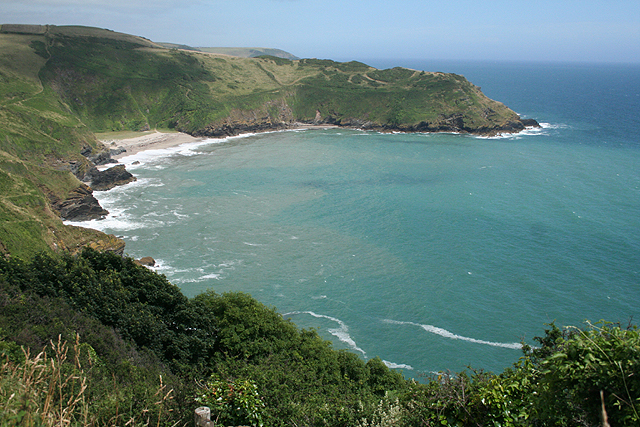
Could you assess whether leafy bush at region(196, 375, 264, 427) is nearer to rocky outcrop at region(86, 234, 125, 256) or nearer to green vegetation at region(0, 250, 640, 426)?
green vegetation at region(0, 250, 640, 426)

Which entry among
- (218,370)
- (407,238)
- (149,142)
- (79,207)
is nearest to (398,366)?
(218,370)

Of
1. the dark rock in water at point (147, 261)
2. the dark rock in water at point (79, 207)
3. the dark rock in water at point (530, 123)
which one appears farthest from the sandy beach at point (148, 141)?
the dark rock in water at point (530, 123)

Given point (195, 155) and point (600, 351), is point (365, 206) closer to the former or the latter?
point (195, 155)

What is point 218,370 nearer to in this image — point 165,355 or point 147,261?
point 165,355

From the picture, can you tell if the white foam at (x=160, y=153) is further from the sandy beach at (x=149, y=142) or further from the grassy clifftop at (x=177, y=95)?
the grassy clifftop at (x=177, y=95)

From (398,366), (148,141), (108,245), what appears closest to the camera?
(398,366)
